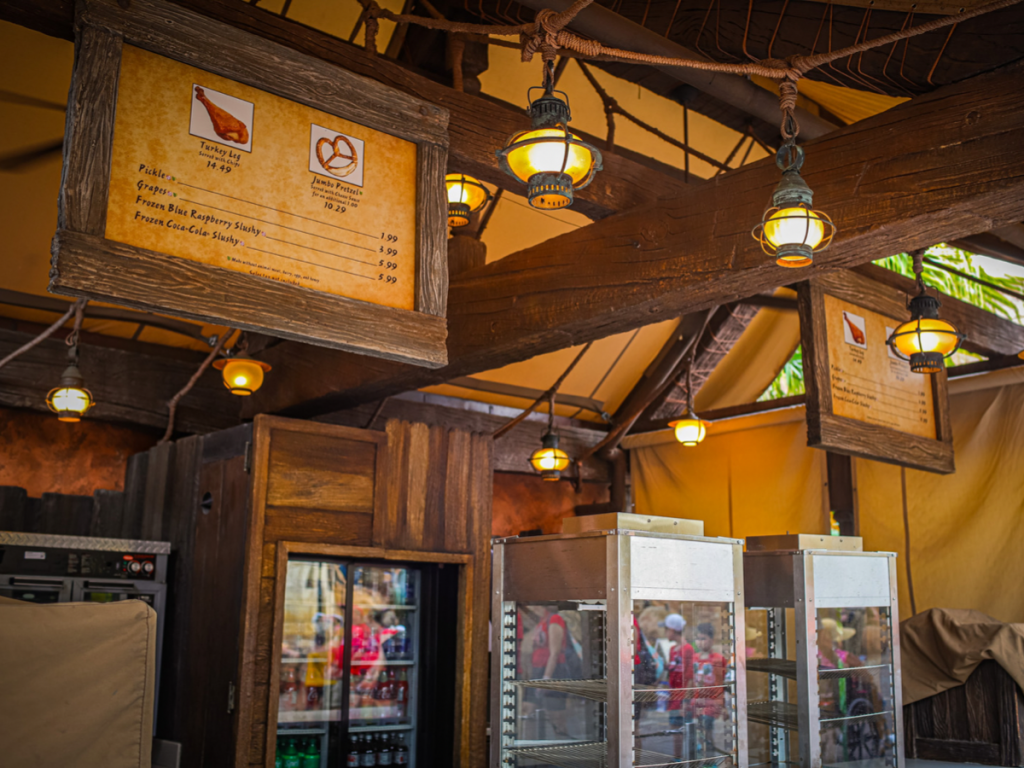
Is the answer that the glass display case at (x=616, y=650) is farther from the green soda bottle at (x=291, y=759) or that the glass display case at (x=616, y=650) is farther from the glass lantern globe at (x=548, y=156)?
the green soda bottle at (x=291, y=759)

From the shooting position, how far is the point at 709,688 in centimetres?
382

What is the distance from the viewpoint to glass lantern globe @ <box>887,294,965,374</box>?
4.62 metres

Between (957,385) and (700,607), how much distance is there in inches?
163

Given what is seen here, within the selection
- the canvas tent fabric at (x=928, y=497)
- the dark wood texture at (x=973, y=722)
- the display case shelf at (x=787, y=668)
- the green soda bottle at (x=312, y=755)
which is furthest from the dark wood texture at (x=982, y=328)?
the green soda bottle at (x=312, y=755)

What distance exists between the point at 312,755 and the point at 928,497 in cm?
510

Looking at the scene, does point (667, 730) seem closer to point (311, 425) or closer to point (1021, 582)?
point (311, 425)

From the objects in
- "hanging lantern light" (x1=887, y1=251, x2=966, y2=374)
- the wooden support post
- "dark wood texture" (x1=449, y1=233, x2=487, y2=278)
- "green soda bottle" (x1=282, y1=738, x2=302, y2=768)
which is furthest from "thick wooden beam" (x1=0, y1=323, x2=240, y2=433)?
the wooden support post

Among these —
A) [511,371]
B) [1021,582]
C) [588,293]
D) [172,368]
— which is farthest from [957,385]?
[172,368]

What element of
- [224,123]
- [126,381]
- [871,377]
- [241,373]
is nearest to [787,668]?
[871,377]

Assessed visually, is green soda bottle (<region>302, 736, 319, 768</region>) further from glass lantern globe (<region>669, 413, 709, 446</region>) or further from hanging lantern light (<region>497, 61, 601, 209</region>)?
hanging lantern light (<region>497, 61, 601, 209</region>)

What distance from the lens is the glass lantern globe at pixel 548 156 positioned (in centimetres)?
260

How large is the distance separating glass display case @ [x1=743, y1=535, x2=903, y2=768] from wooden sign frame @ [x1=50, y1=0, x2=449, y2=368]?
273cm

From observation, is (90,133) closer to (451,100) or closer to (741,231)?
(451,100)

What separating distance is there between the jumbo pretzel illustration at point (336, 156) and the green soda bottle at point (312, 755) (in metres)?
4.30
